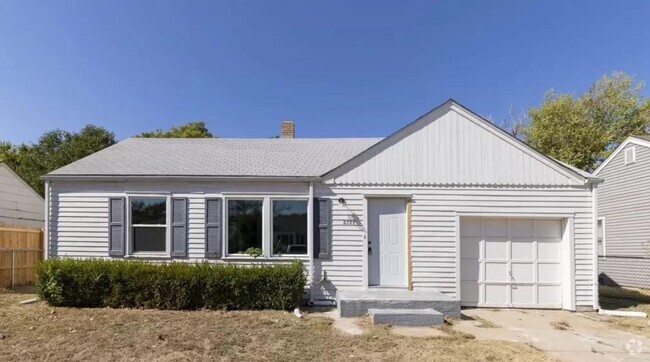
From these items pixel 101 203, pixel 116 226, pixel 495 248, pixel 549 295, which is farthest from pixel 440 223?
pixel 101 203

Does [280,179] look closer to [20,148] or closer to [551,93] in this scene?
[551,93]

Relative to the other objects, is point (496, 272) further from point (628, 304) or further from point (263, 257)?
point (263, 257)

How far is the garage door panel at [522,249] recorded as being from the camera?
32.4 ft

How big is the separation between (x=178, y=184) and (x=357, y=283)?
4915 mm

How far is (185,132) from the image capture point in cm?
3086

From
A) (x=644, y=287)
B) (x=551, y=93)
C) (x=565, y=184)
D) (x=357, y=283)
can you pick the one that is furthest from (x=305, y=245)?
(x=551, y=93)

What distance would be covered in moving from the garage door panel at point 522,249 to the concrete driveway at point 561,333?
1.26 m

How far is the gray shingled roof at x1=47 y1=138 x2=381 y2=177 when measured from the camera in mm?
10102

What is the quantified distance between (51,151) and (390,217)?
89.7ft

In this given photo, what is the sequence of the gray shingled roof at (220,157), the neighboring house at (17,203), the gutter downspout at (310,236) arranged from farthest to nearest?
the neighboring house at (17,203), the gray shingled roof at (220,157), the gutter downspout at (310,236)

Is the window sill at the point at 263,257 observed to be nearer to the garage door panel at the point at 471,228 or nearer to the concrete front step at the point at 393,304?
the concrete front step at the point at 393,304

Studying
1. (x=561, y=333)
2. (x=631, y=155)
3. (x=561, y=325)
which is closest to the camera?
(x=561, y=333)

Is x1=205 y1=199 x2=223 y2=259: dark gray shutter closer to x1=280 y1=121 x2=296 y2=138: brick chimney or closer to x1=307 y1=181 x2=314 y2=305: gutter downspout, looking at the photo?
x1=307 y1=181 x2=314 y2=305: gutter downspout

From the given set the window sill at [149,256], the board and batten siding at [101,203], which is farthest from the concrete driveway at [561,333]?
the window sill at [149,256]
